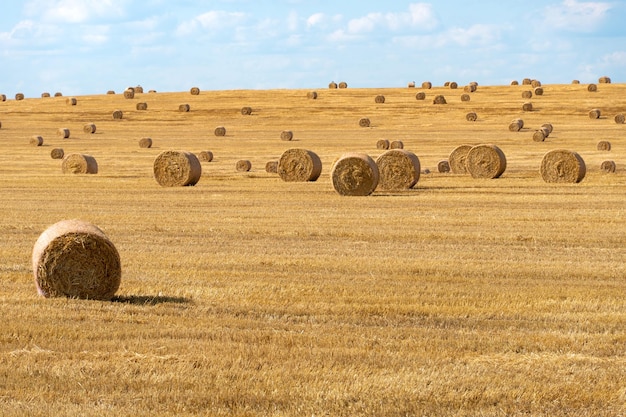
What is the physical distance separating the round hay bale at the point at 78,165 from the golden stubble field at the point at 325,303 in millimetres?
2092

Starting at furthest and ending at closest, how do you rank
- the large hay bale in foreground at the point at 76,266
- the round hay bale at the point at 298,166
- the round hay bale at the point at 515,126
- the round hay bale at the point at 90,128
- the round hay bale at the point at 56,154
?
the round hay bale at the point at 90,128 → the round hay bale at the point at 515,126 → the round hay bale at the point at 56,154 → the round hay bale at the point at 298,166 → the large hay bale in foreground at the point at 76,266

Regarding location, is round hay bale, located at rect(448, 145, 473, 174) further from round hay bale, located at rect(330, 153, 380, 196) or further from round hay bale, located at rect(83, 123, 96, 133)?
round hay bale, located at rect(83, 123, 96, 133)

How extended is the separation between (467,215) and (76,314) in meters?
12.0

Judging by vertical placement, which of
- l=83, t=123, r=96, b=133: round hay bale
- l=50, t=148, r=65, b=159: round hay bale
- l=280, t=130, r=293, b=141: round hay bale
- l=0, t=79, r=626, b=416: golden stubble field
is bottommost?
l=0, t=79, r=626, b=416: golden stubble field

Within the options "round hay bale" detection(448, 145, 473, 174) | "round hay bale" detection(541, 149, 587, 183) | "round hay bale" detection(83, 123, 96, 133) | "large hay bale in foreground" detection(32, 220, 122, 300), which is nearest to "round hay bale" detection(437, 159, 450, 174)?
"round hay bale" detection(448, 145, 473, 174)

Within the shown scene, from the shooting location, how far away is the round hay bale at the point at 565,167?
28.7 m

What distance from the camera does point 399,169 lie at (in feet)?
89.9

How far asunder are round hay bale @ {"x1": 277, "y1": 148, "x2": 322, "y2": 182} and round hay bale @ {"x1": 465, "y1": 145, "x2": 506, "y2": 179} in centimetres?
467

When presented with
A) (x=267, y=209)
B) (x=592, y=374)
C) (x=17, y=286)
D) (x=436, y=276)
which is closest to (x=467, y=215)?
(x=267, y=209)

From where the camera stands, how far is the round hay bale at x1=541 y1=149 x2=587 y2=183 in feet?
94.1

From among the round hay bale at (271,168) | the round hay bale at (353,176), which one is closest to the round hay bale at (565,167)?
the round hay bale at (353,176)

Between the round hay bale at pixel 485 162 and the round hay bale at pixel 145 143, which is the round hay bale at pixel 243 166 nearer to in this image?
the round hay bale at pixel 485 162

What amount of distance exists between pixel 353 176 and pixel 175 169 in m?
5.78

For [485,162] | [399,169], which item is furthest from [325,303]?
[485,162]
